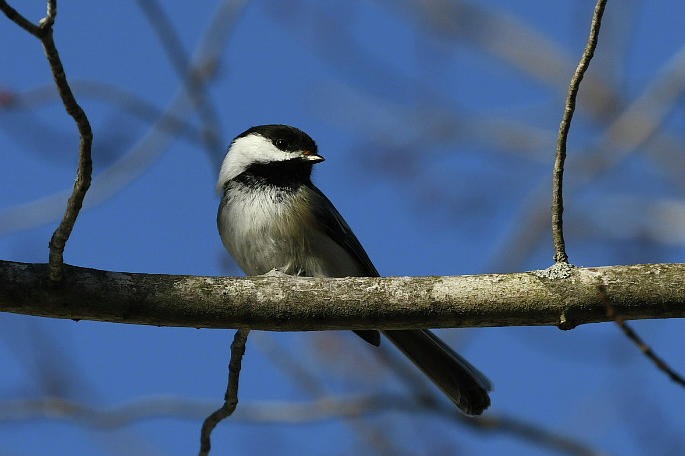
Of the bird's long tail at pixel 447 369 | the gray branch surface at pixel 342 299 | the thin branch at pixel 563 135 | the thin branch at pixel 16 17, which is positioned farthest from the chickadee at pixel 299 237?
the thin branch at pixel 16 17

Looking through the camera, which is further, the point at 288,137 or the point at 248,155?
the point at 288,137

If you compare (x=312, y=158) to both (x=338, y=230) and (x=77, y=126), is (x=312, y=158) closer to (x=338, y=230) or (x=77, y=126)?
(x=338, y=230)

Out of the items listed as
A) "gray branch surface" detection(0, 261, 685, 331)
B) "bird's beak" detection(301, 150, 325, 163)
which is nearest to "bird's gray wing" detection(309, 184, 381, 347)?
"bird's beak" detection(301, 150, 325, 163)

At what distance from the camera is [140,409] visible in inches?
201

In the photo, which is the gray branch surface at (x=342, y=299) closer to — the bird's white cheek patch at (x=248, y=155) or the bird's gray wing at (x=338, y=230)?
the bird's gray wing at (x=338, y=230)

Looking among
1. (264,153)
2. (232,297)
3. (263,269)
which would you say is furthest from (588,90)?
(232,297)

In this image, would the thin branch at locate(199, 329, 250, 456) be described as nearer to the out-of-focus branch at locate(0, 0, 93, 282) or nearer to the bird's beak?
the out-of-focus branch at locate(0, 0, 93, 282)

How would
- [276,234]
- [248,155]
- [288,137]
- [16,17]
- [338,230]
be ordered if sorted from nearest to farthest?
1. [16,17]
2. [276,234]
3. [338,230]
4. [248,155]
5. [288,137]

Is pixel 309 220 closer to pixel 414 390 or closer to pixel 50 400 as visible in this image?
pixel 414 390

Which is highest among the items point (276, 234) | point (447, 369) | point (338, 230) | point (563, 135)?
point (338, 230)

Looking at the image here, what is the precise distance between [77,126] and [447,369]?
2441 mm

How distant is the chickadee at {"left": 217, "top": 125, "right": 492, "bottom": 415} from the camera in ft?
14.2

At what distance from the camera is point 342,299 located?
3119 millimetres

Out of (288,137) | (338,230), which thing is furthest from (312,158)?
(338,230)
